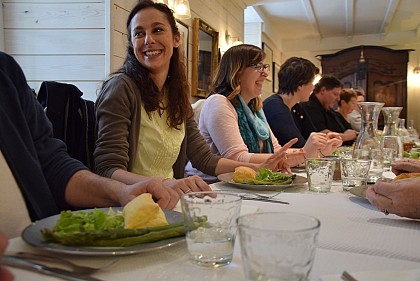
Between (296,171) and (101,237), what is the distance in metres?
1.29

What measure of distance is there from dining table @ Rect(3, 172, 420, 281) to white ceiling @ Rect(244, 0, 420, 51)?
5.17 metres

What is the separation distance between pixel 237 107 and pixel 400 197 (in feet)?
4.82

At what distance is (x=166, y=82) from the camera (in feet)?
5.64

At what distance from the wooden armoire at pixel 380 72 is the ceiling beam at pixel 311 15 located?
2.79 ft

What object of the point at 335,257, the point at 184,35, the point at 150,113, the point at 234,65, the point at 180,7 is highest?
the point at 180,7

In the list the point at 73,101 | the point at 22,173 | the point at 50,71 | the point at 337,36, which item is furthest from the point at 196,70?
the point at 337,36

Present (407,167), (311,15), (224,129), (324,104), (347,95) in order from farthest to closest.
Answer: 1. (311,15)
2. (347,95)
3. (324,104)
4. (224,129)
5. (407,167)

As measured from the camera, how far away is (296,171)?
171 centimetres

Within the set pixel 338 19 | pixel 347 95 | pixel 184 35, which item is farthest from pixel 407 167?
pixel 338 19

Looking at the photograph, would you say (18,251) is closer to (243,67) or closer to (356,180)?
(356,180)

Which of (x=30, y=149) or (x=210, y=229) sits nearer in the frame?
(x=210, y=229)

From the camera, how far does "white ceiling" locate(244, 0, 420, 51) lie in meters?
6.13

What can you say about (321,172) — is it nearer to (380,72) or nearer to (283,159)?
(283,159)

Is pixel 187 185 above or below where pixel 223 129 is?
below
